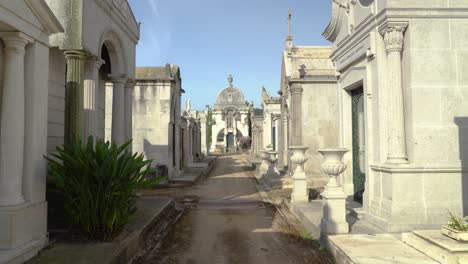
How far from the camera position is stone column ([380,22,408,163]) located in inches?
219

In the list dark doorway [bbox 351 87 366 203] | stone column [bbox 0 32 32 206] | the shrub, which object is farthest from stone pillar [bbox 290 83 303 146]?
the shrub

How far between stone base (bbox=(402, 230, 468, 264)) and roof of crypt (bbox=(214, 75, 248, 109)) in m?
61.6

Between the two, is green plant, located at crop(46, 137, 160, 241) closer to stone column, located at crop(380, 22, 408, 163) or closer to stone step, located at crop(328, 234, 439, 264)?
stone step, located at crop(328, 234, 439, 264)

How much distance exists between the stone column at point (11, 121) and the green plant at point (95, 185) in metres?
0.56

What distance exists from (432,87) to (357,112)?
2198 millimetres

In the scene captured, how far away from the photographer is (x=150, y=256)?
5352 millimetres

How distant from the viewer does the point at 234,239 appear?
6262mm

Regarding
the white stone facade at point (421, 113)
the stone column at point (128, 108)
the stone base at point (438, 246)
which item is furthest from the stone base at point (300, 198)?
the stone column at point (128, 108)

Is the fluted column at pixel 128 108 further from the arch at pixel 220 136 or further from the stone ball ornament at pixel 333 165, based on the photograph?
the arch at pixel 220 136

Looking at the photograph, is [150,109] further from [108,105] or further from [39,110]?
[39,110]

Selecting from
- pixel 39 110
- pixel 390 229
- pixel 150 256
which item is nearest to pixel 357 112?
pixel 390 229

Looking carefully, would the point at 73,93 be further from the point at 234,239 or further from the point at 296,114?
the point at 296,114

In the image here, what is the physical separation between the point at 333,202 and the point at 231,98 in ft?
205

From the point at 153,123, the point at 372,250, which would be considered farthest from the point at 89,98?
the point at 153,123
